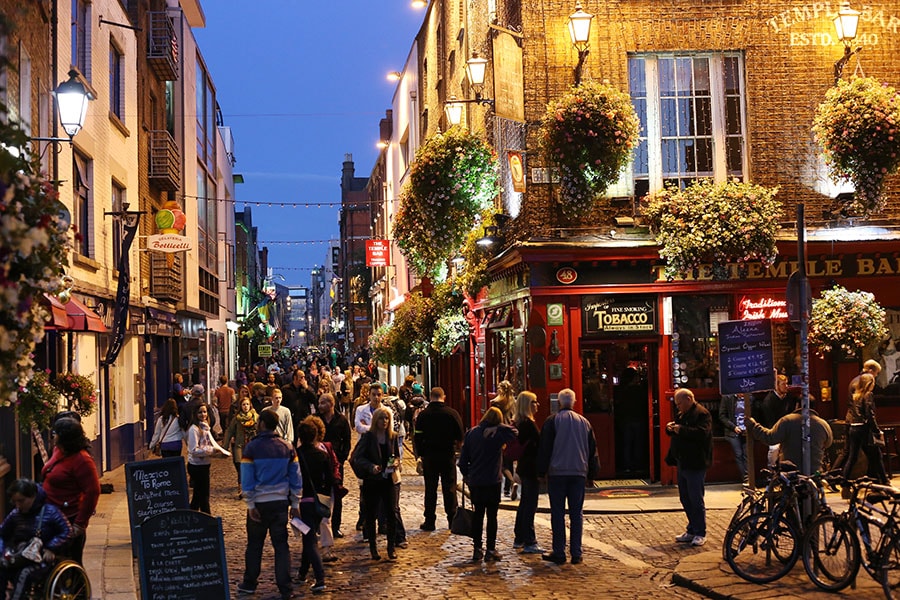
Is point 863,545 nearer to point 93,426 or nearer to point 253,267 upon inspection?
point 93,426

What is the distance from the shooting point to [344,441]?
14875mm

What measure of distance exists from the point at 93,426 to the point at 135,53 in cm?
1004

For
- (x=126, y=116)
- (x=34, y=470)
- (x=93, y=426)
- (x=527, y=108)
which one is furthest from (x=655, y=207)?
(x=126, y=116)

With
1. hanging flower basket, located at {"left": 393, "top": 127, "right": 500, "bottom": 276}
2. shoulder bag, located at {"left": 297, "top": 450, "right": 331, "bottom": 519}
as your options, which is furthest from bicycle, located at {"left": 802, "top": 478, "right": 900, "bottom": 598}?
hanging flower basket, located at {"left": 393, "top": 127, "right": 500, "bottom": 276}

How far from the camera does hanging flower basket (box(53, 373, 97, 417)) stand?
645 inches

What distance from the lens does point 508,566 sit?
39.0ft

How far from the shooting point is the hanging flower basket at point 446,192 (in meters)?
20.5

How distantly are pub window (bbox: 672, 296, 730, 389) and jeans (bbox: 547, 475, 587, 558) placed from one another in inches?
263

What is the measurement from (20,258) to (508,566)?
7960 millimetres

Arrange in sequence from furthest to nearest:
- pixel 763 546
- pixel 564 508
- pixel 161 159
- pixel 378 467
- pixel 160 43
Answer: pixel 160 43 → pixel 161 159 → pixel 378 467 → pixel 564 508 → pixel 763 546

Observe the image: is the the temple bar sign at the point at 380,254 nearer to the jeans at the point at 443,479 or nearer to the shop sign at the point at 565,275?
the shop sign at the point at 565,275

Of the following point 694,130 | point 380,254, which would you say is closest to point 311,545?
point 694,130

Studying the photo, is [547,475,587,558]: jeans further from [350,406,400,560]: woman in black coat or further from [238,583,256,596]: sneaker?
[238,583,256,596]: sneaker

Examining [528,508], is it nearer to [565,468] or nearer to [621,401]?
[565,468]
